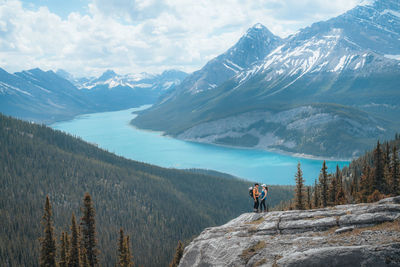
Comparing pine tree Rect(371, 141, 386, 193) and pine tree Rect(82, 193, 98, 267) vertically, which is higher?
pine tree Rect(371, 141, 386, 193)

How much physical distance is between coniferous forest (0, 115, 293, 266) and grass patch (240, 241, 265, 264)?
212 ft

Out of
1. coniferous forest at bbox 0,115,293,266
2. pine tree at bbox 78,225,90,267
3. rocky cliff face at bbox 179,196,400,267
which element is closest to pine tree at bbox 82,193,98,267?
pine tree at bbox 78,225,90,267

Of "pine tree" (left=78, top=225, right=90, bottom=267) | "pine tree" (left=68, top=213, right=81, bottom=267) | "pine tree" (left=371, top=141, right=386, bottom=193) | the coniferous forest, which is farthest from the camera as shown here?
the coniferous forest

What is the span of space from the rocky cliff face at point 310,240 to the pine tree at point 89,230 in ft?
74.8

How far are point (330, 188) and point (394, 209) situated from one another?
131 feet

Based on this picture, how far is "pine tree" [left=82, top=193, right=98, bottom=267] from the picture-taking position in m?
42.2

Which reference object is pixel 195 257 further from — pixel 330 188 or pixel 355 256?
pixel 330 188

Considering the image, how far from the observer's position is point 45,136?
172125 mm

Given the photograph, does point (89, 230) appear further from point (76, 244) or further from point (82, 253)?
point (82, 253)

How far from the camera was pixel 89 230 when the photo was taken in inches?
1694

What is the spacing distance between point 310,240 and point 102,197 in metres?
125

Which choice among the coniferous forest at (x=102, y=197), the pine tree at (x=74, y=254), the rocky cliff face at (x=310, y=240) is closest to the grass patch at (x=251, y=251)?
the rocky cliff face at (x=310, y=240)

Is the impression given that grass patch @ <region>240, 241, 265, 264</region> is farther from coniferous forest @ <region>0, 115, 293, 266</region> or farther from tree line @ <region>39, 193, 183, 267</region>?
coniferous forest @ <region>0, 115, 293, 266</region>

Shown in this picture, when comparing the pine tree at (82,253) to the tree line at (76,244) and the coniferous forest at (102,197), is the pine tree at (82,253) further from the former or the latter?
the coniferous forest at (102,197)
